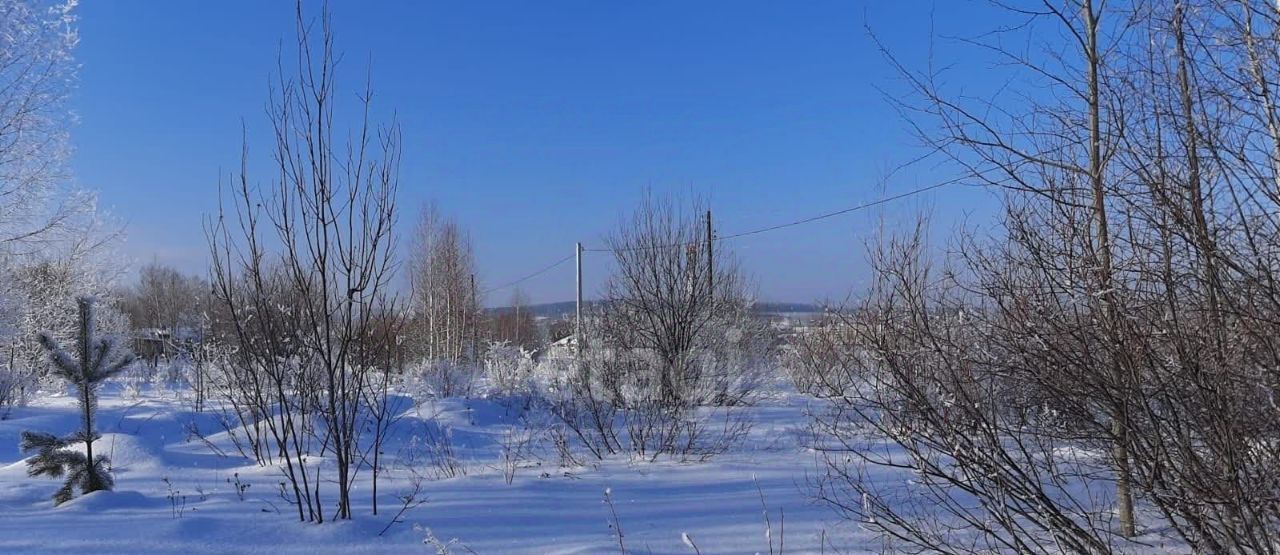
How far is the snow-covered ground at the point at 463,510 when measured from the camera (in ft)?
13.1

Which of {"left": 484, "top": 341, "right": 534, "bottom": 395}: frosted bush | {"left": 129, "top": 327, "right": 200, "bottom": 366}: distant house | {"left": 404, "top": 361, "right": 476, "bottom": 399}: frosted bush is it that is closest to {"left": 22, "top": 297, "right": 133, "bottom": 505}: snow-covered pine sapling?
{"left": 129, "top": 327, "right": 200, "bottom": 366}: distant house

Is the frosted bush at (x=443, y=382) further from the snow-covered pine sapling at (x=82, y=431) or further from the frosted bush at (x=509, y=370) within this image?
the snow-covered pine sapling at (x=82, y=431)

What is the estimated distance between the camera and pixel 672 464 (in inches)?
269

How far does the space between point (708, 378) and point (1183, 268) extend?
9.00 metres

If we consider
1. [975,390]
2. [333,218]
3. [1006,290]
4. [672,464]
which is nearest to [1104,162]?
[1006,290]

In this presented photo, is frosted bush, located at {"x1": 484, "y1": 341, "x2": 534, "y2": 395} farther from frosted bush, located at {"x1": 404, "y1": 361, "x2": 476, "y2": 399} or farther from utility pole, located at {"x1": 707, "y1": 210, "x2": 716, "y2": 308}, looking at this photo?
utility pole, located at {"x1": 707, "y1": 210, "x2": 716, "y2": 308}

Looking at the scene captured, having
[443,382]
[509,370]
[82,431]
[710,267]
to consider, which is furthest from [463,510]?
[443,382]

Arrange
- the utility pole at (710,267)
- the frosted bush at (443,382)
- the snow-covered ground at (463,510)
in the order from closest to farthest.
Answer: the snow-covered ground at (463,510) < the utility pole at (710,267) < the frosted bush at (443,382)

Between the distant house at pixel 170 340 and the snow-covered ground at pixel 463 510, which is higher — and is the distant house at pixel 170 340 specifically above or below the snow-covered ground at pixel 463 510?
above

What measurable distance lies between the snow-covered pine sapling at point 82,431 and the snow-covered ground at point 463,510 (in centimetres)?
19

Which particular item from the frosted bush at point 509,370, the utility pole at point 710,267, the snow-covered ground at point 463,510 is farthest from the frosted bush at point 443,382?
the snow-covered ground at point 463,510

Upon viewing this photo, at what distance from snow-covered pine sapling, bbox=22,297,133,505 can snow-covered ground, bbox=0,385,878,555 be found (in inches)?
7.4

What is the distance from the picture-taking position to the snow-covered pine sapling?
15.6ft

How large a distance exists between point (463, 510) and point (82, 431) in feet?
8.01
